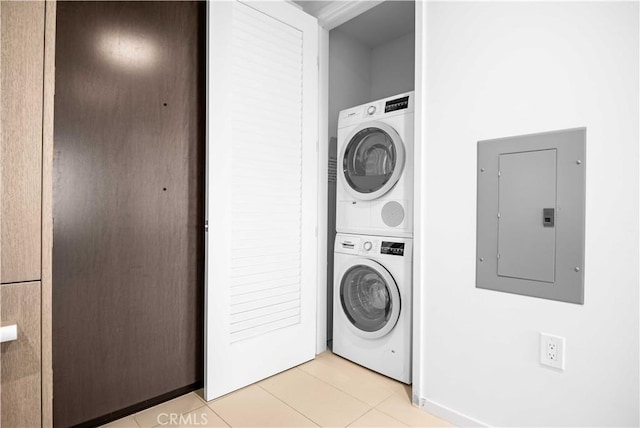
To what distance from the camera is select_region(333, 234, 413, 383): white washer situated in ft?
6.87

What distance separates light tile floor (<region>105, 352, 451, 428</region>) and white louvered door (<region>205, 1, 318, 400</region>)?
111 millimetres

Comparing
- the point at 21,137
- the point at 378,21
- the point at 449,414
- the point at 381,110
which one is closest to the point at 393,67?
the point at 378,21

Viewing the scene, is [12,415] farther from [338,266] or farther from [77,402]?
[338,266]

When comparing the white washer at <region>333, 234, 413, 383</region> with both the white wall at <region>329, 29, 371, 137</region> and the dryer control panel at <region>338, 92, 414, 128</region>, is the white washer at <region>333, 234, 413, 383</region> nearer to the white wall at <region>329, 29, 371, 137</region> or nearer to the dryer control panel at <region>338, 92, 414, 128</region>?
Result: the dryer control panel at <region>338, 92, 414, 128</region>

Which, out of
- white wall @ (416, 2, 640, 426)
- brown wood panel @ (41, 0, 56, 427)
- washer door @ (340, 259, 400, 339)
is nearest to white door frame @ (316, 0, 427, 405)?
white wall @ (416, 2, 640, 426)

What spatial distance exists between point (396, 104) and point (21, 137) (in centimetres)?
190

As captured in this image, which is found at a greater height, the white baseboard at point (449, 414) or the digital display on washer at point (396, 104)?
the digital display on washer at point (396, 104)

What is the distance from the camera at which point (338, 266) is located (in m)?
2.46

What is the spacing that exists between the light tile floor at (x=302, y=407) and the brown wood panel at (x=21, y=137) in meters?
1.38

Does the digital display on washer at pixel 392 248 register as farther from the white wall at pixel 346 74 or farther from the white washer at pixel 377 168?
the white wall at pixel 346 74

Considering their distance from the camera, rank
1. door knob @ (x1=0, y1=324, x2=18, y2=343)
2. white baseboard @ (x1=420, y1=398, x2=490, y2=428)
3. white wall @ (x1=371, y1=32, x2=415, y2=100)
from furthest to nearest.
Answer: white wall @ (x1=371, y1=32, x2=415, y2=100) < white baseboard @ (x1=420, y1=398, x2=490, y2=428) < door knob @ (x1=0, y1=324, x2=18, y2=343)

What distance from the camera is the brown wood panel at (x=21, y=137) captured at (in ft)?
2.16

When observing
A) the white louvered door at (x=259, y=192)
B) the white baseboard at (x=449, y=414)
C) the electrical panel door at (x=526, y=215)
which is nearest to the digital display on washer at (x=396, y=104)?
the white louvered door at (x=259, y=192)

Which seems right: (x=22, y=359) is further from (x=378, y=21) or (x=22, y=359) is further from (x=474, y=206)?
(x=378, y=21)
